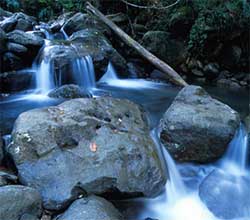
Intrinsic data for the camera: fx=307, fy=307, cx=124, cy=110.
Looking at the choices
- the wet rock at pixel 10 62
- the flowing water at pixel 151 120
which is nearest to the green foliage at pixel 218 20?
the flowing water at pixel 151 120

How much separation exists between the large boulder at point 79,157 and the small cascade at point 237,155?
1.07m

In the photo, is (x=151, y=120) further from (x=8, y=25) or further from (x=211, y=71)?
(x=8, y=25)

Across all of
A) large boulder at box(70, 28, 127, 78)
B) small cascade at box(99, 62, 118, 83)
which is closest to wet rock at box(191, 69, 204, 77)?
large boulder at box(70, 28, 127, 78)

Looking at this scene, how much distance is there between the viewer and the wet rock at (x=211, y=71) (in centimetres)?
847

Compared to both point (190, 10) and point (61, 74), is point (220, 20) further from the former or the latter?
point (61, 74)

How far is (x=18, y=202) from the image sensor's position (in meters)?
2.55

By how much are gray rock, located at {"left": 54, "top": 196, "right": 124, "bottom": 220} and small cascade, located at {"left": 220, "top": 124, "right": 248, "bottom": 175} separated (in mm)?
1748

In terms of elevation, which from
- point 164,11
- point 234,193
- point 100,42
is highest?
point 164,11

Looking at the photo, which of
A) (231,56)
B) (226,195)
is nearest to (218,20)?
(231,56)

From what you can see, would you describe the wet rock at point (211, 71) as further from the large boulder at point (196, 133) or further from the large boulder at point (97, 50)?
the large boulder at point (196, 133)

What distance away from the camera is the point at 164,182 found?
3.36 m

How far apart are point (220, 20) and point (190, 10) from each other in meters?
1.03

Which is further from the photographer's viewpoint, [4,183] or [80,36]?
[80,36]

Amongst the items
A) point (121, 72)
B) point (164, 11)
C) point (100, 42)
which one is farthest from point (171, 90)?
point (164, 11)
